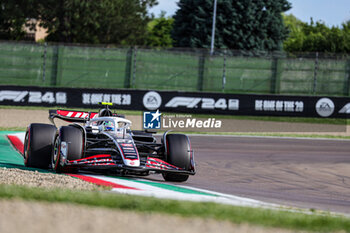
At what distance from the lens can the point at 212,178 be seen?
35.3 feet

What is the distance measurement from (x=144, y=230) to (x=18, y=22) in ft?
136

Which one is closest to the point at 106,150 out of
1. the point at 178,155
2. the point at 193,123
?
the point at 178,155

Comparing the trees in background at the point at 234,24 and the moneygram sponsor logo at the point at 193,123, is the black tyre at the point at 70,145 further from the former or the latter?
the trees in background at the point at 234,24

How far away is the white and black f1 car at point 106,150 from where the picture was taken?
9.59m

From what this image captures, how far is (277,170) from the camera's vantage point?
12.6 meters

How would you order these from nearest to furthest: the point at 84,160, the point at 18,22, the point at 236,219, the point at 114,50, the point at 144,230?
the point at 144,230 < the point at 236,219 < the point at 84,160 < the point at 114,50 < the point at 18,22

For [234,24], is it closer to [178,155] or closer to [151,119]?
[151,119]

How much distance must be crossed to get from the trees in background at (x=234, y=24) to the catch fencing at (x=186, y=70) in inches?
686

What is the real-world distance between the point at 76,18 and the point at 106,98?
21459 millimetres

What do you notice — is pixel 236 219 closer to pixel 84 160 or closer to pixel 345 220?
pixel 345 220

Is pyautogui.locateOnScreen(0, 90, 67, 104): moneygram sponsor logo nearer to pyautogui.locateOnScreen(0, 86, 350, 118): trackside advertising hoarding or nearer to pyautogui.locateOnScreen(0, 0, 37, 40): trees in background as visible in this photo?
pyautogui.locateOnScreen(0, 86, 350, 118): trackside advertising hoarding

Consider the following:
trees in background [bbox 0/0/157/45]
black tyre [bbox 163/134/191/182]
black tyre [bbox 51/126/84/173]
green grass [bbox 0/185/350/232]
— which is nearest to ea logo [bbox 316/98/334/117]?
black tyre [bbox 163/134/191/182]

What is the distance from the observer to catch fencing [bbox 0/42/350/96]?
27672mm

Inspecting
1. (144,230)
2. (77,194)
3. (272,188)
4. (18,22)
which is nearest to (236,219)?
(144,230)
